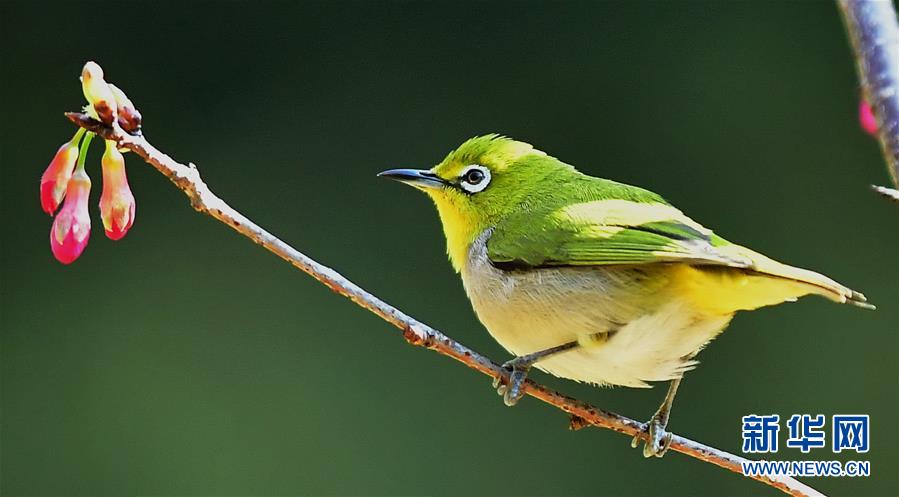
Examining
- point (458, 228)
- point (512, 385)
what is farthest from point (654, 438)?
point (458, 228)

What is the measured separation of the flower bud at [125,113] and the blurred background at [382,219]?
4.94m

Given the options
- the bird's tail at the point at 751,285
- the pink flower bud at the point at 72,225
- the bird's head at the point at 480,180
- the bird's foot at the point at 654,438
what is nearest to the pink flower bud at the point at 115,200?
the pink flower bud at the point at 72,225

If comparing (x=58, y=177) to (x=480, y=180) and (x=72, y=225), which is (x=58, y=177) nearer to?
(x=72, y=225)

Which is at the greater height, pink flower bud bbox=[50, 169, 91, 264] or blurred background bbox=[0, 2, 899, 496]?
blurred background bbox=[0, 2, 899, 496]

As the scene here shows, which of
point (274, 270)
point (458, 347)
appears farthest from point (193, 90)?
point (458, 347)

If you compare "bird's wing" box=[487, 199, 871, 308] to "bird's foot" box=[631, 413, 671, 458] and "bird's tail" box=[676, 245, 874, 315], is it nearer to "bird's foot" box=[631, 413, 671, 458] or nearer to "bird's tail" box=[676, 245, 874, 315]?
"bird's tail" box=[676, 245, 874, 315]

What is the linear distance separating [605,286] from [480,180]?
0.70 metres

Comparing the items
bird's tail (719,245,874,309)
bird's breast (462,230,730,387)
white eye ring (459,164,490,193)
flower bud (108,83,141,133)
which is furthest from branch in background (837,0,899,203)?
flower bud (108,83,141,133)

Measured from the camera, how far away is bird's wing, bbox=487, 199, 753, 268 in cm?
298

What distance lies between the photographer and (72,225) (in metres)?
2.54

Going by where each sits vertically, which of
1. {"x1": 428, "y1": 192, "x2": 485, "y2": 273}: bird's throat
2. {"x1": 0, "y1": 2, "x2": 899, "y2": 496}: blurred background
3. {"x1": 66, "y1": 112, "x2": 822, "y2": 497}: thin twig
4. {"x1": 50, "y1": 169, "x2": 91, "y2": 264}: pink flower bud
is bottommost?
{"x1": 50, "y1": 169, "x2": 91, "y2": 264}: pink flower bud

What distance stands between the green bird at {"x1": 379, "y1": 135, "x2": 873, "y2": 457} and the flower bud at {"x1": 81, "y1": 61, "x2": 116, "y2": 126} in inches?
50.3

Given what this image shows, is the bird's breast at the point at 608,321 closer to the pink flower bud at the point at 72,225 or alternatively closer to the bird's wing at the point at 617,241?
the bird's wing at the point at 617,241

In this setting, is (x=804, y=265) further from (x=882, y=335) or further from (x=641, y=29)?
→ (x=641, y=29)
